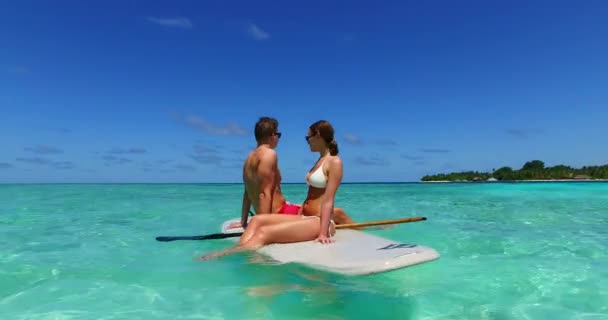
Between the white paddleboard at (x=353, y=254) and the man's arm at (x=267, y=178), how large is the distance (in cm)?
80

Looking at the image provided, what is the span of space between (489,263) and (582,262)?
1.28 m

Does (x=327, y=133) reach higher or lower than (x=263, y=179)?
higher

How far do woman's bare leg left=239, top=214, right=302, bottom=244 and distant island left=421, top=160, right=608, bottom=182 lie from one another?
99693mm

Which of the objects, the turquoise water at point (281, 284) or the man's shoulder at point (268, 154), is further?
the man's shoulder at point (268, 154)

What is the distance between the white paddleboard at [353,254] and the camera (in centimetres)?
375

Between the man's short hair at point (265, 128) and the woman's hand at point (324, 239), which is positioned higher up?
the man's short hair at point (265, 128)

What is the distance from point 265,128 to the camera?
5.27m

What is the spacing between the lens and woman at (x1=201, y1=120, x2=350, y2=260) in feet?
15.5

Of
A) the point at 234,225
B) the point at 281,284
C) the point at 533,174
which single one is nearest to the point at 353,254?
the point at 281,284

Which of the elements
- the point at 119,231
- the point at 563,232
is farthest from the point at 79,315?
the point at 563,232

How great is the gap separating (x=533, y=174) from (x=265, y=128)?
344ft

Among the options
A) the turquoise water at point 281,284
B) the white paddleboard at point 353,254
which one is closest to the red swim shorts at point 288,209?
the white paddleboard at point 353,254

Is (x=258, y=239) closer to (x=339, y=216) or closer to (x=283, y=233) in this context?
(x=283, y=233)

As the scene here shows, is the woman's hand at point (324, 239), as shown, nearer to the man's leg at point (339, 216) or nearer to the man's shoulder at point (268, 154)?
the man's shoulder at point (268, 154)
